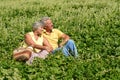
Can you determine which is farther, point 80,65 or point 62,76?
point 80,65

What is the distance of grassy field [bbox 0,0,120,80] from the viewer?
934 centimetres

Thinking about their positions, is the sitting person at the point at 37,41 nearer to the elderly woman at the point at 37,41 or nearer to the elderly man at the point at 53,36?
the elderly woman at the point at 37,41

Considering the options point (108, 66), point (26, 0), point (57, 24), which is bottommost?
point (26, 0)

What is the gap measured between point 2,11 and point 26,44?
1317 centimetres

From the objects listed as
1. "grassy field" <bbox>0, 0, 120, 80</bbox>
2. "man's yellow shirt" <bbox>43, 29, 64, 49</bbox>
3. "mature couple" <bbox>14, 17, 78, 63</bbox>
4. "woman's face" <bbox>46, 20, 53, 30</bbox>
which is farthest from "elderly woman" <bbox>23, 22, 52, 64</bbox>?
"grassy field" <bbox>0, 0, 120, 80</bbox>

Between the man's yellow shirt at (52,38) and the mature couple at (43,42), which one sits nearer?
the mature couple at (43,42)

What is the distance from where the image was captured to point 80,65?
1003cm

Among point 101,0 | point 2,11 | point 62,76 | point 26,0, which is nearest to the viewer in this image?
point 62,76

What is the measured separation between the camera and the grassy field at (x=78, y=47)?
934 cm

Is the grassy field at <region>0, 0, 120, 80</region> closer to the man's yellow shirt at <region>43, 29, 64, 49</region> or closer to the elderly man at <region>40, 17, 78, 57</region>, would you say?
the elderly man at <region>40, 17, 78, 57</region>

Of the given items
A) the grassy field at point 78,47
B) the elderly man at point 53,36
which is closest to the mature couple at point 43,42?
the elderly man at point 53,36

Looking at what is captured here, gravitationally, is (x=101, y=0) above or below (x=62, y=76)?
below

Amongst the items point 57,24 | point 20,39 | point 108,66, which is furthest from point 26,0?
point 108,66

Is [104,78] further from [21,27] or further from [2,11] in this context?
[2,11]
